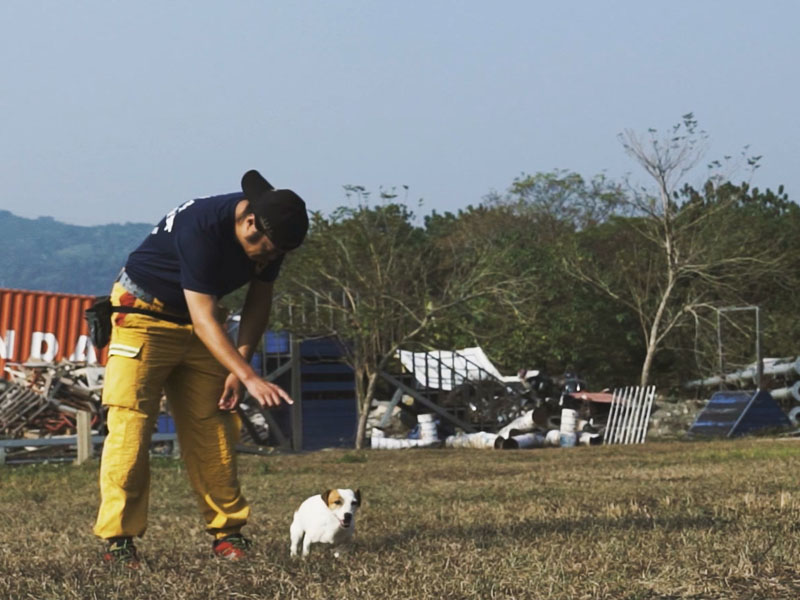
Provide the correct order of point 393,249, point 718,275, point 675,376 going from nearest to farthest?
point 393,249 → point 718,275 → point 675,376

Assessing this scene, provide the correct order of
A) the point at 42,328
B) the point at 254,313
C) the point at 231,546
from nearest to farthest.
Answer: the point at 231,546 → the point at 254,313 → the point at 42,328

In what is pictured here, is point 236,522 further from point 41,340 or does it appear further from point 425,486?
point 41,340

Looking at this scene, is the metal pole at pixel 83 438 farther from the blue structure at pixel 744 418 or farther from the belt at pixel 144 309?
the blue structure at pixel 744 418

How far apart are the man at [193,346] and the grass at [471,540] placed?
0.30 m

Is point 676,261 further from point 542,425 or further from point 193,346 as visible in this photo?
point 193,346

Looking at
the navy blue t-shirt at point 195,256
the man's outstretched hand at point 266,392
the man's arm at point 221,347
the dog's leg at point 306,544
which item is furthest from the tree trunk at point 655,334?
the man's outstretched hand at point 266,392

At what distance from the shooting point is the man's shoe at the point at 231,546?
21.3 feet

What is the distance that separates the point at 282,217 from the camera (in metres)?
6.04

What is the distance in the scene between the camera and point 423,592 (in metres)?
4.94

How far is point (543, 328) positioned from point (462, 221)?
116ft

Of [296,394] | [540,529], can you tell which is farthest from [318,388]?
[540,529]

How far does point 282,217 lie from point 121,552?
171 cm

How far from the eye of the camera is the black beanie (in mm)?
6047

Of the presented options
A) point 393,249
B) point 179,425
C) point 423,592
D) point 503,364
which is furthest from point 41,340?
point 423,592
